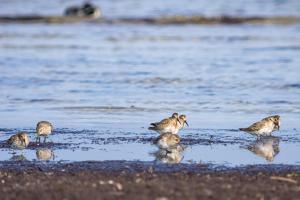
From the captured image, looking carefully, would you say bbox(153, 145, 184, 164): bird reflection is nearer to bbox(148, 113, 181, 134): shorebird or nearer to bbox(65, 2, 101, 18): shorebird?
bbox(148, 113, 181, 134): shorebird

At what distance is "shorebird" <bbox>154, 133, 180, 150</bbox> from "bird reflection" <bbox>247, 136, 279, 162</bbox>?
1.28 m

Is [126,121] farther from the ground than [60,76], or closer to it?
closer to it

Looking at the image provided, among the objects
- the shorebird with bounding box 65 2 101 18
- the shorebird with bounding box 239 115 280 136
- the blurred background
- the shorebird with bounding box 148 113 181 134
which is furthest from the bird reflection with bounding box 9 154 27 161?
the shorebird with bounding box 65 2 101 18

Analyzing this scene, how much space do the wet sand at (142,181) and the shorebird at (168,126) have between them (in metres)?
2.64

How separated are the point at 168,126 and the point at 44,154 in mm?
2650

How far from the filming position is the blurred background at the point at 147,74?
20.6m

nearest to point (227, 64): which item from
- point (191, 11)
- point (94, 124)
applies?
point (94, 124)

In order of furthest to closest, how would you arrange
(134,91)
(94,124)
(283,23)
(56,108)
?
1. (283,23)
2. (134,91)
3. (56,108)
4. (94,124)

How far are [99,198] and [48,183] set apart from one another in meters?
1.20

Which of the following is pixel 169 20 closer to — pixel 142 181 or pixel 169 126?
pixel 169 126

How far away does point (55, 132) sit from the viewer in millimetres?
17719

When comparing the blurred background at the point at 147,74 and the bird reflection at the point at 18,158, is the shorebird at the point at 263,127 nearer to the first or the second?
the blurred background at the point at 147,74

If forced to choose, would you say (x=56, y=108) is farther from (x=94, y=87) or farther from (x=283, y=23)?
(x=283, y=23)

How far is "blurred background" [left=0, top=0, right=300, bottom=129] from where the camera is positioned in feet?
67.5
